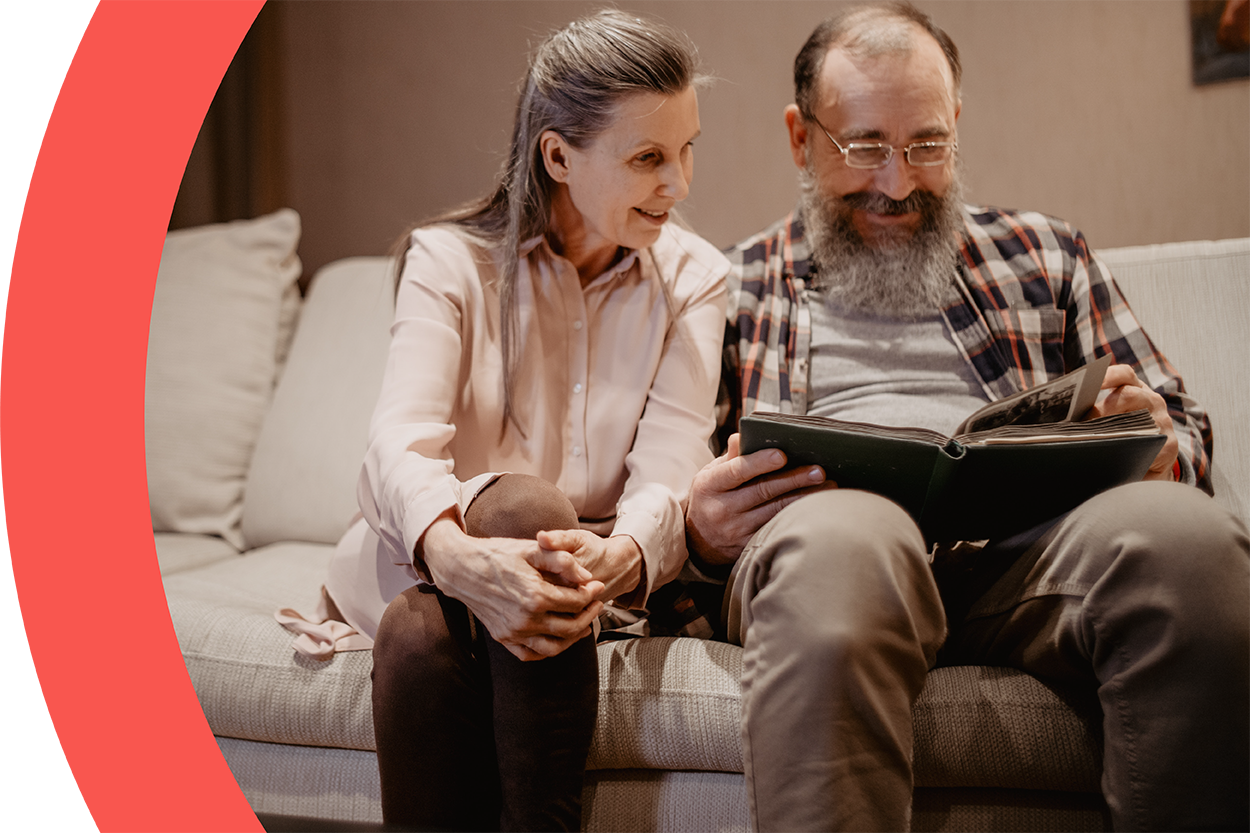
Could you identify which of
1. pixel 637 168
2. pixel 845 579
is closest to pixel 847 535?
pixel 845 579

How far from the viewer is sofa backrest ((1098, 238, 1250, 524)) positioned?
50.3 inches

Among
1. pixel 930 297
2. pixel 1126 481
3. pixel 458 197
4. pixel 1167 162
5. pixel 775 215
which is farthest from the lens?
pixel 458 197

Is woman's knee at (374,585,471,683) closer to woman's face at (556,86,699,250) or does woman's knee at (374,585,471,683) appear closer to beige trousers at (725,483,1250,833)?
beige trousers at (725,483,1250,833)

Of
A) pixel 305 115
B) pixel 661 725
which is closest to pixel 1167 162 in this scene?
pixel 661 725

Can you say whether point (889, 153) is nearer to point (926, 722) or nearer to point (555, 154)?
point (555, 154)

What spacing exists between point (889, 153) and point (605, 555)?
0.80 meters

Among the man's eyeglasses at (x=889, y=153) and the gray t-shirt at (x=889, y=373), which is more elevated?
the man's eyeglasses at (x=889, y=153)

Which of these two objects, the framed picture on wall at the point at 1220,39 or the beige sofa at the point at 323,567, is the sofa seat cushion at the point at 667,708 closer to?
the beige sofa at the point at 323,567

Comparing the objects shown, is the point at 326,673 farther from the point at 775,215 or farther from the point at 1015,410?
the point at 775,215

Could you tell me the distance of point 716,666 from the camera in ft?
3.03

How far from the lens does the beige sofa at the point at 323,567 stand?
0.85 meters

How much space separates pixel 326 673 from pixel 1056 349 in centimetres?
117

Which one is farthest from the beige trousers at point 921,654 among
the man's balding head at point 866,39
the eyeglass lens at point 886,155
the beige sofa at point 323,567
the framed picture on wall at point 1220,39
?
the framed picture on wall at point 1220,39

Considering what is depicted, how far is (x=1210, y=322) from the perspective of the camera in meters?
1.34
